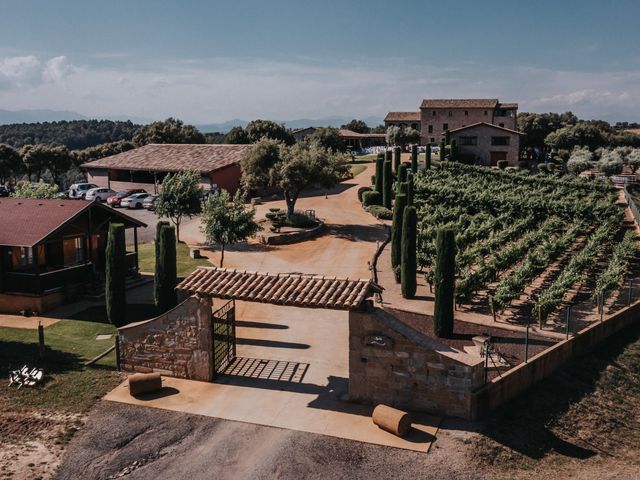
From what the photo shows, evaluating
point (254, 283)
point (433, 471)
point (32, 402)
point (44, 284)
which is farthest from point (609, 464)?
point (44, 284)

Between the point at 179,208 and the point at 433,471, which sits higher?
the point at 179,208

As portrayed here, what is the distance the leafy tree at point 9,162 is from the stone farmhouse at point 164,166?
16601mm

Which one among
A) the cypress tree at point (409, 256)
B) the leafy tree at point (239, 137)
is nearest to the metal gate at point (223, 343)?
the cypress tree at point (409, 256)

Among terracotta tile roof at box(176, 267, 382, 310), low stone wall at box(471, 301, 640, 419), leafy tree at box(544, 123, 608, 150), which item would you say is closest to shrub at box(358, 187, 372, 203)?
low stone wall at box(471, 301, 640, 419)

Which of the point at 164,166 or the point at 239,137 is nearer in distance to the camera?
the point at 164,166

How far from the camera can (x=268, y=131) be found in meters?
88.4

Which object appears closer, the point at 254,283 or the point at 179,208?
the point at 254,283

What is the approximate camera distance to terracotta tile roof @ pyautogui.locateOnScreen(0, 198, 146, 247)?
86.5 ft

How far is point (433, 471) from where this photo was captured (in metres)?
13.8

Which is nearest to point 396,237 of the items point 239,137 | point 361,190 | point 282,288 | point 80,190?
point 282,288

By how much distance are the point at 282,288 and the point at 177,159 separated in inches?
1852

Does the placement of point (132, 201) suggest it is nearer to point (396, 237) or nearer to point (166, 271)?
point (396, 237)

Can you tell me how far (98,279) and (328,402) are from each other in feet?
55.0

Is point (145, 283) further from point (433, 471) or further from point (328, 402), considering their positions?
point (433, 471)
